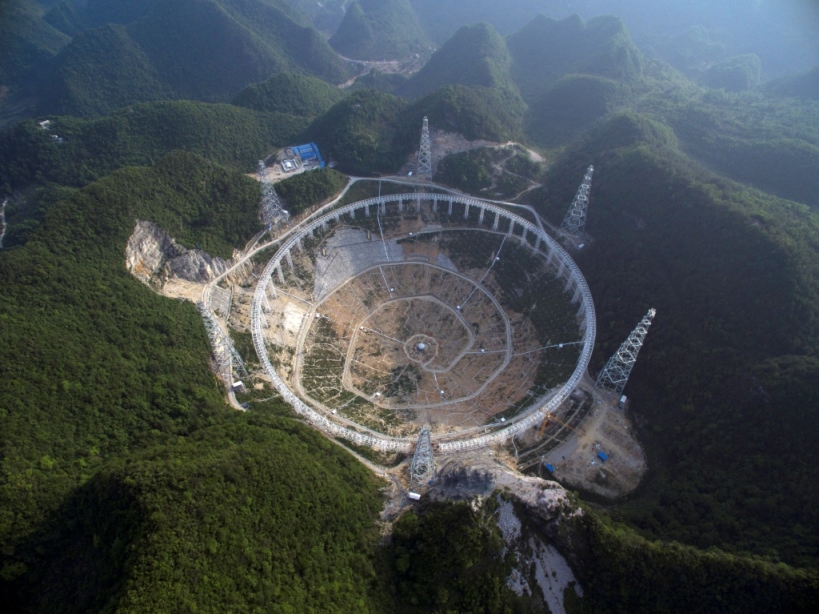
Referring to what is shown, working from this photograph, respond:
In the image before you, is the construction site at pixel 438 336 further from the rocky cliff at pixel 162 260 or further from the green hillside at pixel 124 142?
the green hillside at pixel 124 142

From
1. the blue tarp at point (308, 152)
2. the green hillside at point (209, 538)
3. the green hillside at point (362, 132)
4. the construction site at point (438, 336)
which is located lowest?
the construction site at point (438, 336)

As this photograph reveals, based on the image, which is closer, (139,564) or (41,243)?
(139,564)

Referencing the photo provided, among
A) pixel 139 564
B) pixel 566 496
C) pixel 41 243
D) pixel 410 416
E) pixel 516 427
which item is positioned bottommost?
pixel 410 416

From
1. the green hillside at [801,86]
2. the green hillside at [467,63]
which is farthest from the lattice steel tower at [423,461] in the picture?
the green hillside at [801,86]

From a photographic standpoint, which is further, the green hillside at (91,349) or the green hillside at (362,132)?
the green hillside at (362,132)

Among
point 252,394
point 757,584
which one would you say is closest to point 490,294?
point 252,394

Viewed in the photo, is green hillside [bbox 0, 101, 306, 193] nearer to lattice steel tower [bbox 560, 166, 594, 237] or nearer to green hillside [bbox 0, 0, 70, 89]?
lattice steel tower [bbox 560, 166, 594, 237]

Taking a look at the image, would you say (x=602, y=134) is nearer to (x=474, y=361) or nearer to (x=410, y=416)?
(x=474, y=361)

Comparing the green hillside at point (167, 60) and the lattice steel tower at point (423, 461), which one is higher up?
the green hillside at point (167, 60)

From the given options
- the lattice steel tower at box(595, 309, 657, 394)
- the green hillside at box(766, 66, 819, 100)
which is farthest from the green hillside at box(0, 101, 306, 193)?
the green hillside at box(766, 66, 819, 100)
